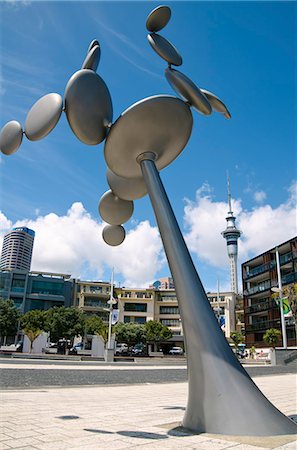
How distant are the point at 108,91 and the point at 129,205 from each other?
9.90 ft

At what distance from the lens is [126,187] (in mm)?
9492

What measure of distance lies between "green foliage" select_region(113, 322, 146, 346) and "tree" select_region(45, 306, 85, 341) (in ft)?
23.5

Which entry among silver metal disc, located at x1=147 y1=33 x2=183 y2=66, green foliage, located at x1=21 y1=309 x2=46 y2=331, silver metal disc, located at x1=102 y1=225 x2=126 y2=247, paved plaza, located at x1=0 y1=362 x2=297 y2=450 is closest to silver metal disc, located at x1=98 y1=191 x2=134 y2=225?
silver metal disc, located at x1=102 y1=225 x2=126 y2=247

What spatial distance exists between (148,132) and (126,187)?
2249 millimetres

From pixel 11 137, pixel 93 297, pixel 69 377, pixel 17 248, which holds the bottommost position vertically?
pixel 69 377

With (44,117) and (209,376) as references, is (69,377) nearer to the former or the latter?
(209,376)

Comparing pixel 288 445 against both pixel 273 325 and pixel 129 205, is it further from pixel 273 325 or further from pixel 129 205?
pixel 273 325

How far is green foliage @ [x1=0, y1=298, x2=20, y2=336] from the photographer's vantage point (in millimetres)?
57938

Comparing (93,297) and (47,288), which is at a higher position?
(47,288)

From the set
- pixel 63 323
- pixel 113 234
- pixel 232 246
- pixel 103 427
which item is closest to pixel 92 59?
pixel 113 234

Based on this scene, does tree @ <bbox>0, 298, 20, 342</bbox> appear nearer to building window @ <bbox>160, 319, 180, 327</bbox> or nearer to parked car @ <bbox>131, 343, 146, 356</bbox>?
parked car @ <bbox>131, 343, 146, 356</bbox>

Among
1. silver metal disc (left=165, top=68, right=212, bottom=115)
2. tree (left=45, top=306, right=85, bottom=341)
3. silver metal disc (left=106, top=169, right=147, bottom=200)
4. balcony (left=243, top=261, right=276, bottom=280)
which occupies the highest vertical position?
balcony (left=243, top=261, right=276, bottom=280)

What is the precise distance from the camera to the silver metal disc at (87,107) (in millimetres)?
7543

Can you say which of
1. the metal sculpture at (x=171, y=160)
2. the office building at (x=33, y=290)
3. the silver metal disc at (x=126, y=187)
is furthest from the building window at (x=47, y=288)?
the metal sculpture at (x=171, y=160)
